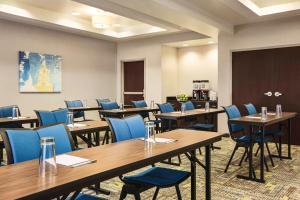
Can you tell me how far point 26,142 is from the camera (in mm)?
1828

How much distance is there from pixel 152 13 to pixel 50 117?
8.71 ft

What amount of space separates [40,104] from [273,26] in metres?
5.60

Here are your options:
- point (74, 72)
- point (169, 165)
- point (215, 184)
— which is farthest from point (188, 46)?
point (215, 184)

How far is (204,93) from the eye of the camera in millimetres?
8047

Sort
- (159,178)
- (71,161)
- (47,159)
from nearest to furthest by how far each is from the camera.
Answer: (47,159) → (71,161) → (159,178)

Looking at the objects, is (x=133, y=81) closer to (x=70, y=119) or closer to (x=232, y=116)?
(x=232, y=116)

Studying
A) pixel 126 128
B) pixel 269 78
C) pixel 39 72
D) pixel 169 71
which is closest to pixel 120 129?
pixel 126 128

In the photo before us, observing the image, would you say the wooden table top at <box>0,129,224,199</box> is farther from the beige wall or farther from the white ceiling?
the beige wall

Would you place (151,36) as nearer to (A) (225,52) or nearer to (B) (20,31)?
(A) (225,52)

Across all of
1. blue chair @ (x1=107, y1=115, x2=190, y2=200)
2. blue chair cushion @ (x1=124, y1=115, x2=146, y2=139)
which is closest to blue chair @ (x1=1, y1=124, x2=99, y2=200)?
blue chair @ (x1=107, y1=115, x2=190, y2=200)

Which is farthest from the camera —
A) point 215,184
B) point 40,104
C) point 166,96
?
point 166,96

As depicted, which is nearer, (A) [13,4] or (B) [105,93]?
(A) [13,4]

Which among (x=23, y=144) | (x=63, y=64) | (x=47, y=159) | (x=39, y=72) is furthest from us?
(x=63, y=64)

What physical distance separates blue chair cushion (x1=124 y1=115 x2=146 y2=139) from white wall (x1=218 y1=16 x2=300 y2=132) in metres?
4.57
